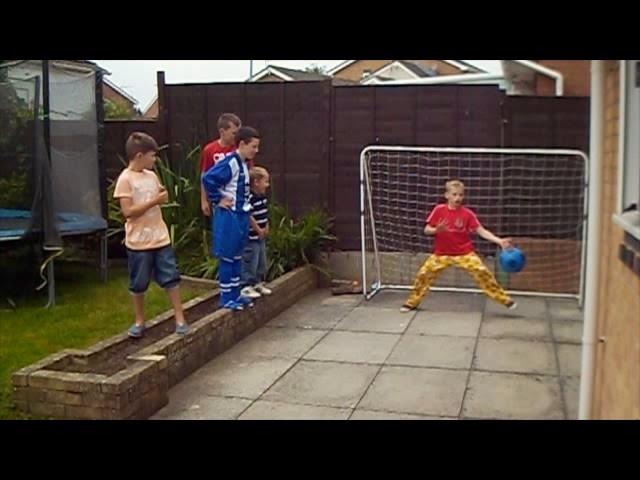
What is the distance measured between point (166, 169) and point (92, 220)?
0.85m

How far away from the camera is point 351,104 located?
682cm

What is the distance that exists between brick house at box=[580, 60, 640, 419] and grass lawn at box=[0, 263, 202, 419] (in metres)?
2.55

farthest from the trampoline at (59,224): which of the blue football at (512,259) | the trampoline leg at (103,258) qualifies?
the blue football at (512,259)

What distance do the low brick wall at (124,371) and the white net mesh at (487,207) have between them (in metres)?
2.24

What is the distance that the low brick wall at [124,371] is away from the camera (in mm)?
3453

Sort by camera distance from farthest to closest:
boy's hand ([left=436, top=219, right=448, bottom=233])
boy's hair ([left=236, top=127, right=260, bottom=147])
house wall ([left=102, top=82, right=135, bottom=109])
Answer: house wall ([left=102, top=82, right=135, bottom=109])
boy's hand ([left=436, top=219, right=448, bottom=233])
boy's hair ([left=236, top=127, right=260, bottom=147])

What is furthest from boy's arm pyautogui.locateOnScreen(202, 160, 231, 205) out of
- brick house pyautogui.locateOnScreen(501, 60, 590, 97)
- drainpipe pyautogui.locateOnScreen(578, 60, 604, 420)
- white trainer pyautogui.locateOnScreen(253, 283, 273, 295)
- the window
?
brick house pyautogui.locateOnScreen(501, 60, 590, 97)

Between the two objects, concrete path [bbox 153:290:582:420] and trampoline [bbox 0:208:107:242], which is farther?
trampoline [bbox 0:208:107:242]

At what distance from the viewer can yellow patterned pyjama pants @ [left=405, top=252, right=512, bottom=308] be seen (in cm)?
570

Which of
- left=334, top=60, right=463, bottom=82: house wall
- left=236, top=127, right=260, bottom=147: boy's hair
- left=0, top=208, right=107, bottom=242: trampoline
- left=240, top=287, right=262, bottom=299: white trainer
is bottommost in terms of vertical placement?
left=240, top=287, right=262, bottom=299: white trainer

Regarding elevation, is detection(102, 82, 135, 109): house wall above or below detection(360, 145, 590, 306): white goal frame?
above

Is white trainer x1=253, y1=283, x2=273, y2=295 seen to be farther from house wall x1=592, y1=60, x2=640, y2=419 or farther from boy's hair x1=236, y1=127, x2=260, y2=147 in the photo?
house wall x1=592, y1=60, x2=640, y2=419
